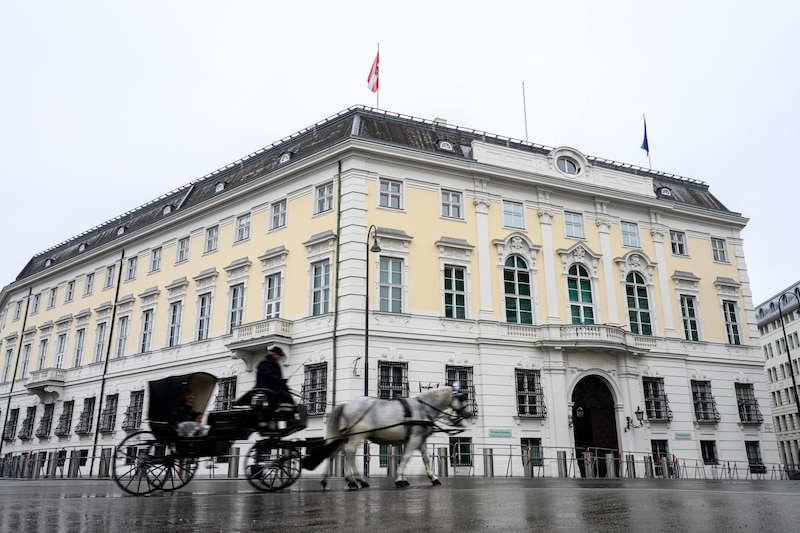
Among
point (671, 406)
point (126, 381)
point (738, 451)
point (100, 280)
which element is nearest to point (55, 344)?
point (100, 280)

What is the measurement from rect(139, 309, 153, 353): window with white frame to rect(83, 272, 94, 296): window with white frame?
7.36 m

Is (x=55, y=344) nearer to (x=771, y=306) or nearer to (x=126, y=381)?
(x=126, y=381)

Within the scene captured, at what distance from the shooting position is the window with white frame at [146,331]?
3578 cm

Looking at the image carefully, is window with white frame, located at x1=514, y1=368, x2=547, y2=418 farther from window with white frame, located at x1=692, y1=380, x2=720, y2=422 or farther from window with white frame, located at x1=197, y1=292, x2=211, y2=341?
window with white frame, located at x1=197, y1=292, x2=211, y2=341

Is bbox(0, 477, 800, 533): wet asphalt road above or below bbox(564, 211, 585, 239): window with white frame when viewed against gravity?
below

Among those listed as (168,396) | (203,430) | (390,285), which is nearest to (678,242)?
(390,285)

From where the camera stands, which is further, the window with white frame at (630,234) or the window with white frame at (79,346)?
the window with white frame at (79,346)

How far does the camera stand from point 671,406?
32062mm

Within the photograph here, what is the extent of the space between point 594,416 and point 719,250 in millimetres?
14060

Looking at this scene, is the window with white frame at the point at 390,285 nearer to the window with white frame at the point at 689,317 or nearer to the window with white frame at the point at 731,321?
the window with white frame at the point at 689,317

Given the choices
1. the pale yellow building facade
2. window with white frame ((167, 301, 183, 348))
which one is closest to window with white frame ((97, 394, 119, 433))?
the pale yellow building facade

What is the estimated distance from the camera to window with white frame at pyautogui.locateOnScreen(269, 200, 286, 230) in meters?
31.8

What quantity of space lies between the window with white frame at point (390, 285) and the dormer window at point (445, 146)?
22.3 feet

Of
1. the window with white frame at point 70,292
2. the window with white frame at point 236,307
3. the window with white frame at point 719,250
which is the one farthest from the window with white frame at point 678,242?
the window with white frame at point 70,292
